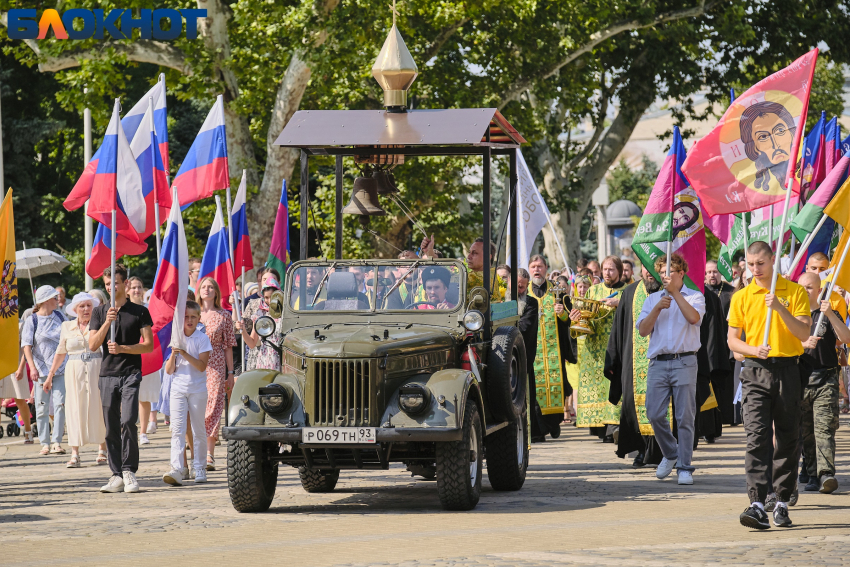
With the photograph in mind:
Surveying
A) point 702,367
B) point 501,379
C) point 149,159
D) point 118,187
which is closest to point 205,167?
point 149,159

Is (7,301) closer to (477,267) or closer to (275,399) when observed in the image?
(275,399)

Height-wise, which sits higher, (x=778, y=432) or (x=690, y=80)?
(x=690, y=80)

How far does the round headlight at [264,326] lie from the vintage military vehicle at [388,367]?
0.03 ft

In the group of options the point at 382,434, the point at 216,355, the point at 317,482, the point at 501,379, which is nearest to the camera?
the point at 382,434

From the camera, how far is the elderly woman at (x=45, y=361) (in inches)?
594

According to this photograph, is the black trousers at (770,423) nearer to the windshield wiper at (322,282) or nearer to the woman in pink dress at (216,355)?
the windshield wiper at (322,282)

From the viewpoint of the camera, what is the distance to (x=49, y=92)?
1371 inches

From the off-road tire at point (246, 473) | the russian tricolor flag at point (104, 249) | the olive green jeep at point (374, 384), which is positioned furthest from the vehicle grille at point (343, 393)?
the russian tricolor flag at point (104, 249)

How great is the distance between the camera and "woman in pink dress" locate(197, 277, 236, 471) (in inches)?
479

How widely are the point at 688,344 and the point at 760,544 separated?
3.58 meters

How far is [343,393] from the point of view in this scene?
9.07 m

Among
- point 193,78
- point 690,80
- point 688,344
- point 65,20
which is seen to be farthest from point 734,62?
point 688,344

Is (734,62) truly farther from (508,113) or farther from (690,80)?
(508,113)

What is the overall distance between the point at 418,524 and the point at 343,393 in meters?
1.12
